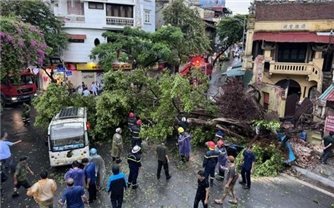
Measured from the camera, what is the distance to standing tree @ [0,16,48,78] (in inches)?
588

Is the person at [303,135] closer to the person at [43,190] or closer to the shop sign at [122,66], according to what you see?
the person at [43,190]

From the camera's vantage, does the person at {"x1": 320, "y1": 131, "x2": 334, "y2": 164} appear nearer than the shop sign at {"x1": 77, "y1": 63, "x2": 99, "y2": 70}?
Yes

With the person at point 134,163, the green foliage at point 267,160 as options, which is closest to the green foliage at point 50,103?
the person at point 134,163

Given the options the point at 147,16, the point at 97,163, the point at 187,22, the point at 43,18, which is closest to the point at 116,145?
the point at 97,163

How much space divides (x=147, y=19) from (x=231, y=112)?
73.0 ft

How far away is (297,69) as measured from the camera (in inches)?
884

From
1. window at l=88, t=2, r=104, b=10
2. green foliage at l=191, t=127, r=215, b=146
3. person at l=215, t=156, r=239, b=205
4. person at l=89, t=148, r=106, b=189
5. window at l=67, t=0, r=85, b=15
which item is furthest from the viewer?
window at l=67, t=0, r=85, b=15

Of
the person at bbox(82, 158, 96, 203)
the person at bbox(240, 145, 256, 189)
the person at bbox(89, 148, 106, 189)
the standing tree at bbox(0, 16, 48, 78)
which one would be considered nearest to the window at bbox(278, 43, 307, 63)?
the person at bbox(240, 145, 256, 189)

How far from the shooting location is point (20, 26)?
643 inches

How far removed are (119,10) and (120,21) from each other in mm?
1288

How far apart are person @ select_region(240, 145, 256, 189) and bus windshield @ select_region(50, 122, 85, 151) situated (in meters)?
6.72

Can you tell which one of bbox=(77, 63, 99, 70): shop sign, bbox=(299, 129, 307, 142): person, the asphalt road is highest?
bbox=(77, 63, 99, 70): shop sign

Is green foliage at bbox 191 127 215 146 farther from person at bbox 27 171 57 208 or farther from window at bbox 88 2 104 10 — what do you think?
window at bbox 88 2 104 10

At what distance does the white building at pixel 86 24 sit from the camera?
30.0 meters
